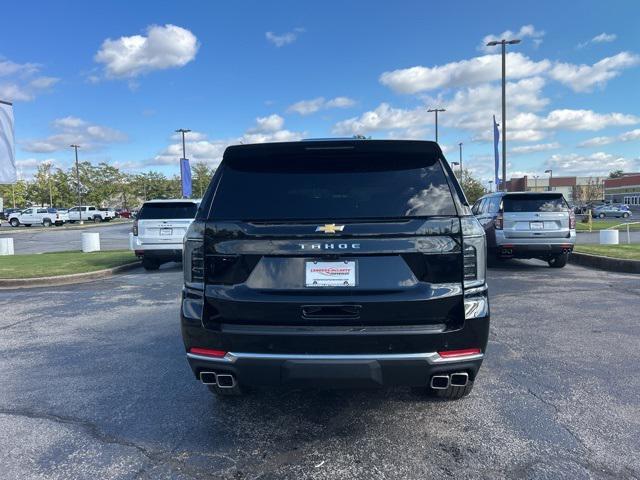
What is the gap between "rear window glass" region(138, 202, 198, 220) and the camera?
39.8 feet

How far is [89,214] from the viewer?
62.0 metres

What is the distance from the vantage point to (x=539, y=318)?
264 inches

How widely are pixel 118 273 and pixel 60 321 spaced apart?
527cm

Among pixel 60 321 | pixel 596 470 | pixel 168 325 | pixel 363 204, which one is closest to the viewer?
pixel 596 470

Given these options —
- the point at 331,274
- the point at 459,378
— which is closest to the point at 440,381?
the point at 459,378

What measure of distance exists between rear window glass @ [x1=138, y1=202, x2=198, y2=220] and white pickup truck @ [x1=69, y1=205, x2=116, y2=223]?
52.1m

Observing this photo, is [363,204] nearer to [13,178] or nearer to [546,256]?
[546,256]

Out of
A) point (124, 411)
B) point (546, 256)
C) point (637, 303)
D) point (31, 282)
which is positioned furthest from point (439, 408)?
point (31, 282)

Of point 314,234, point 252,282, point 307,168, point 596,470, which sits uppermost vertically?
point 307,168

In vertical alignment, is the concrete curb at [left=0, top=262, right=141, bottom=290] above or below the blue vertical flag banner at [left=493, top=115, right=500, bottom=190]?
below

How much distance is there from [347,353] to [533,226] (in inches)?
363

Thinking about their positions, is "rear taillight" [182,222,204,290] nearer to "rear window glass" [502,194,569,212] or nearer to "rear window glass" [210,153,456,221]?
"rear window glass" [210,153,456,221]

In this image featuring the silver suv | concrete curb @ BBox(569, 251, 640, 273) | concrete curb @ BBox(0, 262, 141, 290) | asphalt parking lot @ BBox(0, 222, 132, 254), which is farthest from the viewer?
asphalt parking lot @ BBox(0, 222, 132, 254)

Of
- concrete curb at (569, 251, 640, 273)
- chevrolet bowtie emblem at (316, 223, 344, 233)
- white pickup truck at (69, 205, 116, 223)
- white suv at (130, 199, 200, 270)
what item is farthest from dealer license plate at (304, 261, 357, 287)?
white pickup truck at (69, 205, 116, 223)
